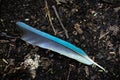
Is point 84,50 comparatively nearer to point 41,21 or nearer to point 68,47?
point 68,47

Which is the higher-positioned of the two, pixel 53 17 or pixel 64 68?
pixel 53 17

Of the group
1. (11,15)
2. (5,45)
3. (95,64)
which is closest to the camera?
(95,64)

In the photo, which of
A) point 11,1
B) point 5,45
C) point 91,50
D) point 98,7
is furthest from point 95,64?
point 11,1
